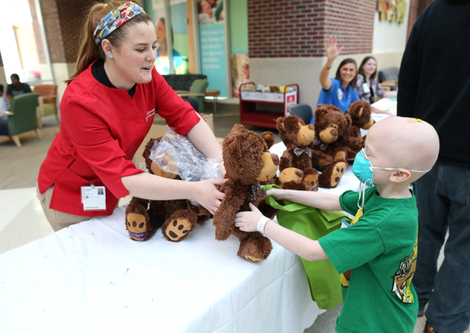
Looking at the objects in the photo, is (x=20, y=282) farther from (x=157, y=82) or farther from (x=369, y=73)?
(x=369, y=73)

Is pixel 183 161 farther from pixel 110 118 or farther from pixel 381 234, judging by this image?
pixel 381 234

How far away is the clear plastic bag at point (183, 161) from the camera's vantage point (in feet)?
4.49

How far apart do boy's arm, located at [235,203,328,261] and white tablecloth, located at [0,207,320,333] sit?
0.54ft

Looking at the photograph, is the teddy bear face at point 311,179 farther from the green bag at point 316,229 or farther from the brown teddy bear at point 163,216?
the brown teddy bear at point 163,216

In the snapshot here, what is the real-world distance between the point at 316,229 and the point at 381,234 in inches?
16.0

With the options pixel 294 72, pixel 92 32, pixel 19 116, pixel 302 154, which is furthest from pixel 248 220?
pixel 19 116

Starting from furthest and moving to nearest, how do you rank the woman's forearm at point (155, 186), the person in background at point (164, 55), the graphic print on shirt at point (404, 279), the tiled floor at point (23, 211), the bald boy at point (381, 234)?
the person in background at point (164, 55) → the tiled floor at point (23, 211) → the woman's forearm at point (155, 186) → the graphic print on shirt at point (404, 279) → the bald boy at point (381, 234)

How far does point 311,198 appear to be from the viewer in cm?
126

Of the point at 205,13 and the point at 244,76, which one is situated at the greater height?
the point at 205,13

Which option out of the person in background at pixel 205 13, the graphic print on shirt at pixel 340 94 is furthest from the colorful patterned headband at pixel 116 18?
the person in background at pixel 205 13

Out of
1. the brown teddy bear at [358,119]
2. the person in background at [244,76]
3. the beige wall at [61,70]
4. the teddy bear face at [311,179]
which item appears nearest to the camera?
the teddy bear face at [311,179]

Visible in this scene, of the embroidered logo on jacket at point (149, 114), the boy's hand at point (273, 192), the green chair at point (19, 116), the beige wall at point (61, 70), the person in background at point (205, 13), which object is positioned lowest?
the green chair at point (19, 116)

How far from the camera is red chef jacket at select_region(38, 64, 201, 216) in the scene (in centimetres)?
112

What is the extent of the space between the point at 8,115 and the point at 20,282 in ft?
20.4
